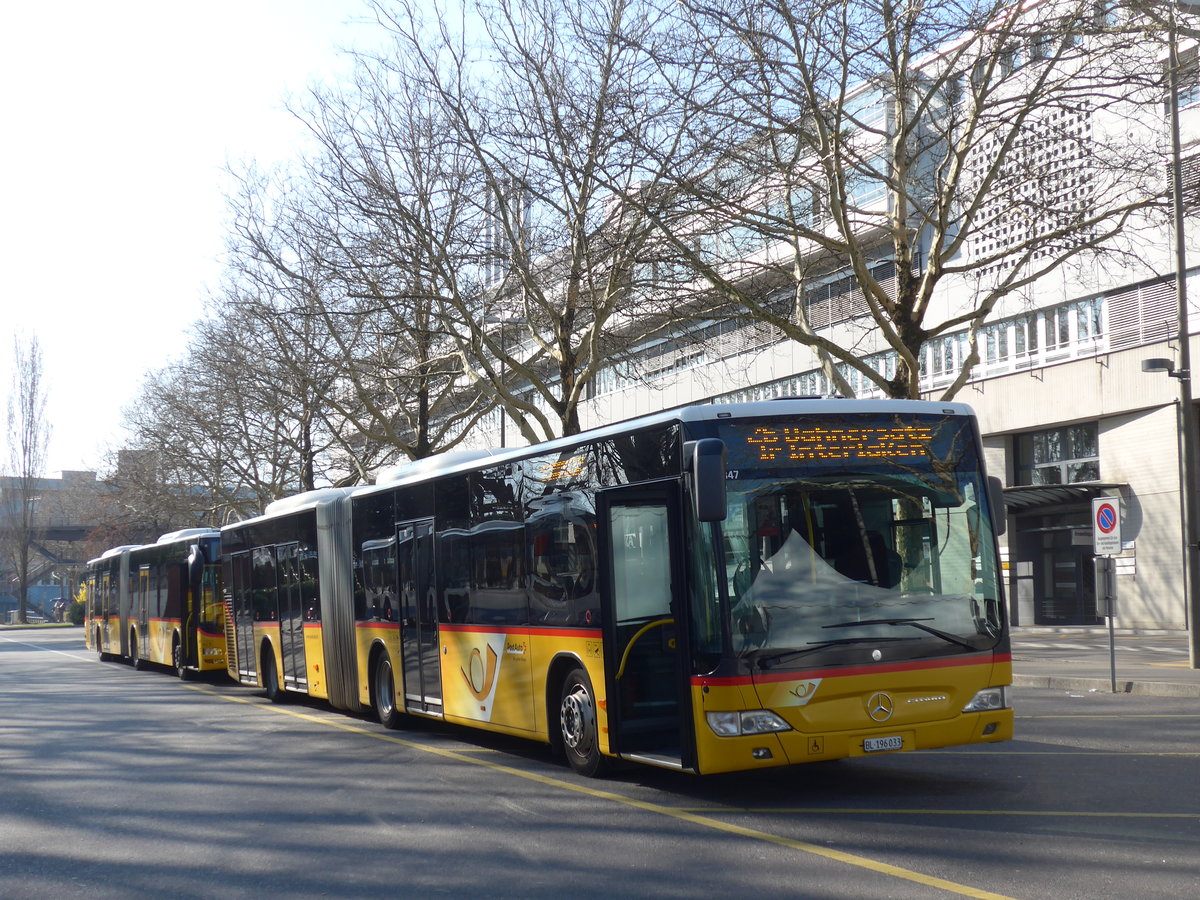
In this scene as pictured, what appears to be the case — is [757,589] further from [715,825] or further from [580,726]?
[580,726]

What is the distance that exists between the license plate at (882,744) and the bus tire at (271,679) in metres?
13.1

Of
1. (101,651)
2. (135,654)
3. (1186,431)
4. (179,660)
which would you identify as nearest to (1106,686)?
(1186,431)

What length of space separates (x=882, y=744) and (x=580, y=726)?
258cm

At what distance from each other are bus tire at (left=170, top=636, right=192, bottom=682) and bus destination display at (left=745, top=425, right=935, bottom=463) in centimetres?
2098

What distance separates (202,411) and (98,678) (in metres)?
22.3

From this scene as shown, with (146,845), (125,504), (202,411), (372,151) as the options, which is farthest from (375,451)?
(146,845)

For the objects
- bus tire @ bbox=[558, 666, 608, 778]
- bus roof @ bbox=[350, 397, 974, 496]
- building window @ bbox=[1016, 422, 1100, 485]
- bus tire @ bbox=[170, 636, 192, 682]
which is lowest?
bus tire @ bbox=[170, 636, 192, 682]

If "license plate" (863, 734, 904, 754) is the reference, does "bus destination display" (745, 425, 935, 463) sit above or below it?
above

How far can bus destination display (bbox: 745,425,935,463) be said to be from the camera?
910 centimetres

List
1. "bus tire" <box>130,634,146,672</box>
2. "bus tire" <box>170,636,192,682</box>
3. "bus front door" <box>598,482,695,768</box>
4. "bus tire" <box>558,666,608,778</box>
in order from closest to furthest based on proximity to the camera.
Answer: "bus front door" <box>598,482,695,768</box> → "bus tire" <box>558,666,608,778</box> → "bus tire" <box>170,636,192,682</box> → "bus tire" <box>130,634,146,672</box>

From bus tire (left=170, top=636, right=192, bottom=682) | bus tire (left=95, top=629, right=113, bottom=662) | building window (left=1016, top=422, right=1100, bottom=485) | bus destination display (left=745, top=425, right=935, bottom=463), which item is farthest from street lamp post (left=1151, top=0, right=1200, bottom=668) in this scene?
bus tire (left=95, top=629, right=113, bottom=662)

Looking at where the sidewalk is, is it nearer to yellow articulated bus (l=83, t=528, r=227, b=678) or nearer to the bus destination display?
the bus destination display

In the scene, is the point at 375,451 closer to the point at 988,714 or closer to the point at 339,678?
the point at 339,678

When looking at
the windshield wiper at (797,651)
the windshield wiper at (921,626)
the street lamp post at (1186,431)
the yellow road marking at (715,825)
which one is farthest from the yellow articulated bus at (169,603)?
the windshield wiper at (921,626)
